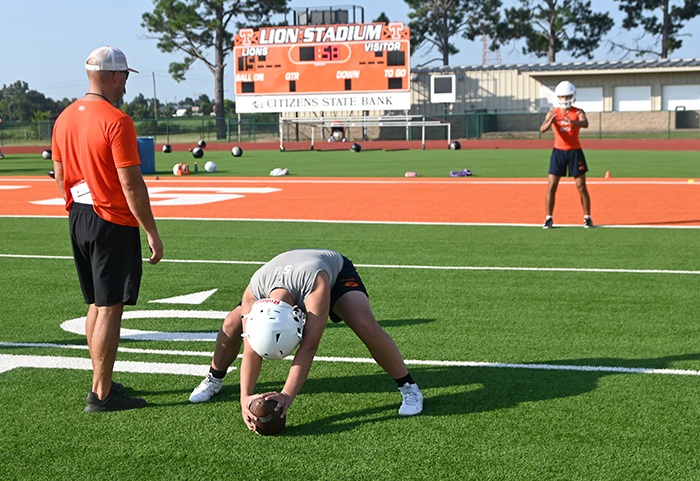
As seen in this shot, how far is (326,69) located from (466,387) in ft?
143

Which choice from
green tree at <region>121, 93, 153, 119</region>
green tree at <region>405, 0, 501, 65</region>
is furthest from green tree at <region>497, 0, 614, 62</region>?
green tree at <region>121, 93, 153, 119</region>

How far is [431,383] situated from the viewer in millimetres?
5051

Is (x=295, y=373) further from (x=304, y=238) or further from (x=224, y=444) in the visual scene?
(x=304, y=238)

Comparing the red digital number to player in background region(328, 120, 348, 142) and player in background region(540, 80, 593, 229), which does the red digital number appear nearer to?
player in background region(328, 120, 348, 142)

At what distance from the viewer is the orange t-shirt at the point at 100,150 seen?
4.32 meters

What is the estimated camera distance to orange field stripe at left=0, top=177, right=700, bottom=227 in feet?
44.1

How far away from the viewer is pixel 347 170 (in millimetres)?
25734

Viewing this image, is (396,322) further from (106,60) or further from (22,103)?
(22,103)

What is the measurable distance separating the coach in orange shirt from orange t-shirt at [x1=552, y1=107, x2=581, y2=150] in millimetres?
8145

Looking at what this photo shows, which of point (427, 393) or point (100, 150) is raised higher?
point (100, 150)

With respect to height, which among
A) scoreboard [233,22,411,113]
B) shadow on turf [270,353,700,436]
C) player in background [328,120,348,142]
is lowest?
shadow on turf [270,353,700,436]

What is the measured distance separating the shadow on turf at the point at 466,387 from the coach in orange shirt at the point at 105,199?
48.9 inches

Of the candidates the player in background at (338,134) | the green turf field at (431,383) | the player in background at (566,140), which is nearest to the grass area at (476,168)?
the player in background at (566,140)

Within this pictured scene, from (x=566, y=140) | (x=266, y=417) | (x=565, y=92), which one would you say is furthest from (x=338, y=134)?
(x=266, y=417)
